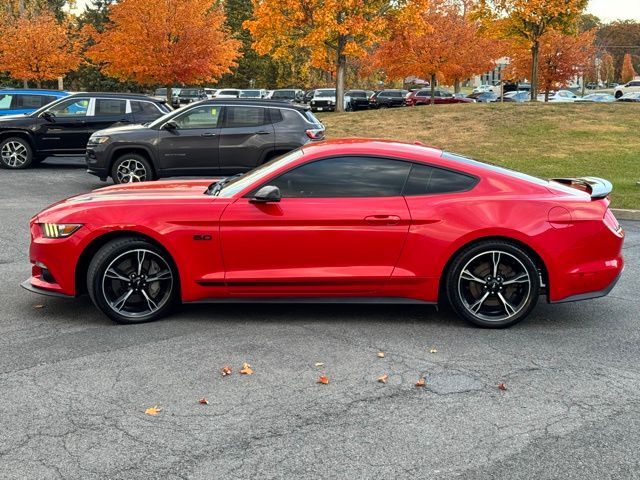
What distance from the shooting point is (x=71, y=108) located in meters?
17.8

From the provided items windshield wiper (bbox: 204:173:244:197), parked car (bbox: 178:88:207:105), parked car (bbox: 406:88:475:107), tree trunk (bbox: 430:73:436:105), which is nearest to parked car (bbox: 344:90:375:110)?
parked car (bbox: 406:88:475:107)

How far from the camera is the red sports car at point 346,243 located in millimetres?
6008

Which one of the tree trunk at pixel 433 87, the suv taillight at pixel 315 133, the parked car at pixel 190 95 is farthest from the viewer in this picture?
the parked car at pixel 190 95

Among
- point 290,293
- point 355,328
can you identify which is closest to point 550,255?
point 355,328

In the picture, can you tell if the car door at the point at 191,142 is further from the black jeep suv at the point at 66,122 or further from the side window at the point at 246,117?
the black jeep suv at the point at 66,122

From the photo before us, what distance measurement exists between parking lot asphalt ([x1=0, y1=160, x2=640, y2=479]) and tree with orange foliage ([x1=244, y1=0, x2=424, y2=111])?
99.0 feet

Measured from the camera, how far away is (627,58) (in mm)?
109625

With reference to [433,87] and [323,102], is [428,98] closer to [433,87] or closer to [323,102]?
[433,87]

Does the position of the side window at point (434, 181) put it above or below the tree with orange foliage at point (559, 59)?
below

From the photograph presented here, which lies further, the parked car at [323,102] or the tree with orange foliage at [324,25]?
the parked car at [323,102]

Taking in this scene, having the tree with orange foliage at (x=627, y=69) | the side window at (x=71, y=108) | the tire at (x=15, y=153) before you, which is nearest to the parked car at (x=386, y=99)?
the side window at (x=71, y=108)

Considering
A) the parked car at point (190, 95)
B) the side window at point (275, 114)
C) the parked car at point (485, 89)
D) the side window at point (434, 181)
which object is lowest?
the side window at point (434, 181)

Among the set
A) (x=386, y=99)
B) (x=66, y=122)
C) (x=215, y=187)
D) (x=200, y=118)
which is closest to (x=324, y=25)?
→ (x=386, y=99)

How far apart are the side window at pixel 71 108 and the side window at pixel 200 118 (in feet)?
15.7
